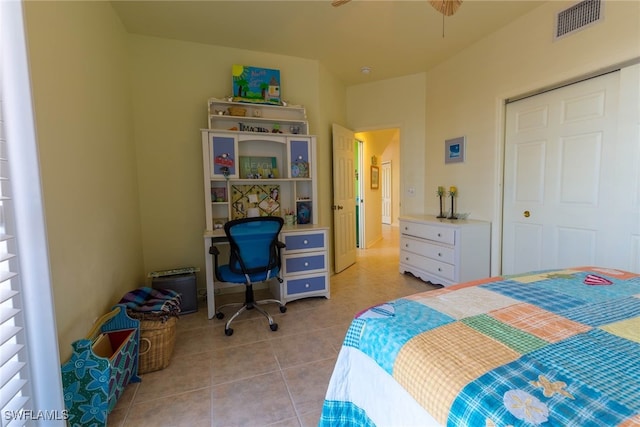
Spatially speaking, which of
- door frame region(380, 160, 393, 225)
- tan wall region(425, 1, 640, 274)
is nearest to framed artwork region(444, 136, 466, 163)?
tan wall region(425, 1, 640, 274)

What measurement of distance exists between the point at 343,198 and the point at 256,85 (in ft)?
5.92

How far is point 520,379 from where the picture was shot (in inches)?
25.0

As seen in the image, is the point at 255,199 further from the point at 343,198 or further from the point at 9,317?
the point at 9,317

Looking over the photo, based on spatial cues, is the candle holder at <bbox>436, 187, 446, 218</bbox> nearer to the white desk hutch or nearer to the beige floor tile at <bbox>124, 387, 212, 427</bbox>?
the white desk hutch

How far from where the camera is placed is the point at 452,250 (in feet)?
9.87

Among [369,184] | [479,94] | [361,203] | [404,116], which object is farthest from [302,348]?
[369,184]

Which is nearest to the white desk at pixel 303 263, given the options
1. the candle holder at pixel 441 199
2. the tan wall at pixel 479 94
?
the candle holder at pixel 441 199

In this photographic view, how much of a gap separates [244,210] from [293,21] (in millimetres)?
1976

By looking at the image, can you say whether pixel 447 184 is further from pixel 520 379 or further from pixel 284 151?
pixel 520 379

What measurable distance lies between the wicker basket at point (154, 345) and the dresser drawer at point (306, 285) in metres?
1.20

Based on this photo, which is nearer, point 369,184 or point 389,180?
point 369,184

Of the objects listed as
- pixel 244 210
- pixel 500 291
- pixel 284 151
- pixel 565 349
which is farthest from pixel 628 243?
pixel 244 210

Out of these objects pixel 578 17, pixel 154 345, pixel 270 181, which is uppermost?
pixel 578 17

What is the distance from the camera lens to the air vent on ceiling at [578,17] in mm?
2104
